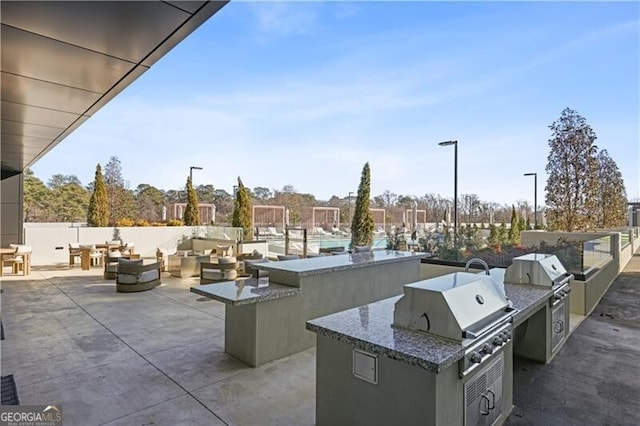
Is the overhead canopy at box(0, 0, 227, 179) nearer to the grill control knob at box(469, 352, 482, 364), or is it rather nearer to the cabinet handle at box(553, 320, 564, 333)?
the grill control knob at box(469, 352, 482, 364)

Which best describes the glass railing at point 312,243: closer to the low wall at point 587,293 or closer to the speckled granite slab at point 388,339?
the low wall at point 587,293

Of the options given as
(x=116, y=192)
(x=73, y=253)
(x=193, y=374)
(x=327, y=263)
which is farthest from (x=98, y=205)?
(x=193, y=374)

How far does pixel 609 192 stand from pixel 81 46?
17216 millimetres

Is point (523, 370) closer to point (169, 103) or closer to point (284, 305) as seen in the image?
point (284, 305)

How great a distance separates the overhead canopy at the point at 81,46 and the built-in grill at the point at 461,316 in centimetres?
191

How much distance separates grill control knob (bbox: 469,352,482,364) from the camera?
191 cm

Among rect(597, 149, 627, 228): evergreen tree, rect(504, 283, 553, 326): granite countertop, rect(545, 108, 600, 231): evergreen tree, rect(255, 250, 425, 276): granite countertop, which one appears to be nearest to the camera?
rect(504, 283, 553, 326): granite countertop

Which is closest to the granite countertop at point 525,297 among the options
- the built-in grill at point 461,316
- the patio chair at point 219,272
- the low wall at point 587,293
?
the built-in grill at point 461,316

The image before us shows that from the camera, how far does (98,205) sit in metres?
14.0

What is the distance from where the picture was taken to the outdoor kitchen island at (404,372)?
177 cm

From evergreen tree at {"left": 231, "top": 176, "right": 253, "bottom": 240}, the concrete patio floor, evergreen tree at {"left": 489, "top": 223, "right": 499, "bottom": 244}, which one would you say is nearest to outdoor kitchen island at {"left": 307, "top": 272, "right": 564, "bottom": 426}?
the concrete patio floor

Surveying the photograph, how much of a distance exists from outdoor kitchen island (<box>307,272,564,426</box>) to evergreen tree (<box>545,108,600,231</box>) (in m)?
10.5

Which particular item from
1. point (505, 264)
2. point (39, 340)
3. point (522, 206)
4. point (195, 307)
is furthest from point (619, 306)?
point (522, 206)

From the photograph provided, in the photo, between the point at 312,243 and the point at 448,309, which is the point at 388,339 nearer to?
the point at 448,309
